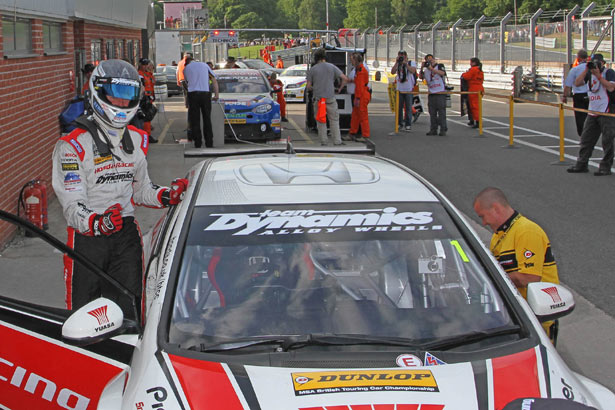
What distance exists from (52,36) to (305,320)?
10.6m

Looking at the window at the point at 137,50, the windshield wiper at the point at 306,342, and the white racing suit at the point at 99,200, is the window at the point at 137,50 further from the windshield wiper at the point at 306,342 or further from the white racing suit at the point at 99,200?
the windshield wiper at the point at 306,342

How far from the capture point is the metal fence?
31906 mm

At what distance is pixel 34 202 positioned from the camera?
9586 mm

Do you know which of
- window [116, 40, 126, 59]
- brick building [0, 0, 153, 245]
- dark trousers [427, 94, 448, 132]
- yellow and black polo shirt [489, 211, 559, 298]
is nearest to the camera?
yellow and black polo shirt [489, 211, 559, 298]

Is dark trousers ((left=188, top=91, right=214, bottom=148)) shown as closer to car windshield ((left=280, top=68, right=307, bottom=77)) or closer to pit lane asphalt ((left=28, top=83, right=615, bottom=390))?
pit lane asphalt ((left=28, top=83, right=615, bottom=390))

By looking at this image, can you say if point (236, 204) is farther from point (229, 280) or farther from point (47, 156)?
point (47, 156)

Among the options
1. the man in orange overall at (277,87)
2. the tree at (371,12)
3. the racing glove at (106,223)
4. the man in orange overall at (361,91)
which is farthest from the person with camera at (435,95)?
the tree at (371,12)

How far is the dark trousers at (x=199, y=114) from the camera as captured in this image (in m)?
17.2

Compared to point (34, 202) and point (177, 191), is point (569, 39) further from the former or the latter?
point (177, 191)

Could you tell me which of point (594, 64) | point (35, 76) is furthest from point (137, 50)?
point (594, 64)

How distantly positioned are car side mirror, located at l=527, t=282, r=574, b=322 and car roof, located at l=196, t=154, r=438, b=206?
648mm

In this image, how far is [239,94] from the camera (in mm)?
19219

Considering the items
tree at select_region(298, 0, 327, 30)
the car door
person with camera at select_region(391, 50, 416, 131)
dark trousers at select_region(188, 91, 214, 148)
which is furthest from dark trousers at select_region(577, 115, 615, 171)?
tree at select_region(298, 0, 327, 30)

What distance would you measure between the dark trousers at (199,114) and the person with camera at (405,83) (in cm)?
525
